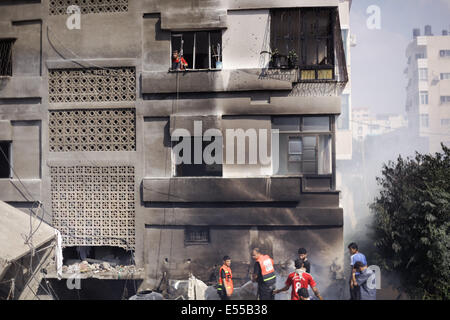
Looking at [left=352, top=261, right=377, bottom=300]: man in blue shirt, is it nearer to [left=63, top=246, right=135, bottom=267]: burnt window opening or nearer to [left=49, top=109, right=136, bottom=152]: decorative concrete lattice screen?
[left=63, top=246, right=135, bottom=267]: burnt window opening

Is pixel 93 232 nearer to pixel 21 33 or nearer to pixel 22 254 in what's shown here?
pixel 22 254

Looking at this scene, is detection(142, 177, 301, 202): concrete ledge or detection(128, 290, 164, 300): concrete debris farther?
detection(142, 177, 301, 202): concrete ledge

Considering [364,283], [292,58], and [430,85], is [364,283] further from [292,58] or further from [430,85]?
[430,85]

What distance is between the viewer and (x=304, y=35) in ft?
36.3

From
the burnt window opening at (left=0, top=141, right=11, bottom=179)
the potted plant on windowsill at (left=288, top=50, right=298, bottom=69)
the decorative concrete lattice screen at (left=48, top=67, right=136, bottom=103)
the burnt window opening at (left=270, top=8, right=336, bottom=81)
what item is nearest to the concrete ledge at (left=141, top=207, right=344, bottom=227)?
the decorative concrete lattice screen at (left=48, top=67, right=136, bottom=103)

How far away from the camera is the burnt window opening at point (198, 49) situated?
11227 millimetres

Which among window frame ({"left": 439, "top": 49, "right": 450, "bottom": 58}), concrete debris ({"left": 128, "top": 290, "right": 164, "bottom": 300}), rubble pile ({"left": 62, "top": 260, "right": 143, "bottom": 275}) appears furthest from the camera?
window frame ({"left": 439, "top": 49, "right": 450, "bottom": 58})

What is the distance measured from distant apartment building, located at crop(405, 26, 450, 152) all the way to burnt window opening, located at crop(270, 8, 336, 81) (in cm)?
2582

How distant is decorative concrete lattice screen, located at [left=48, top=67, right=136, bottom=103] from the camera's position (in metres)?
11.4

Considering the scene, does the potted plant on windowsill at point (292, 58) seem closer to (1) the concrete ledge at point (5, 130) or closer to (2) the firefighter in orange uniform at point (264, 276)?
(2) the firefighter in orange uniform at point (264, 276)

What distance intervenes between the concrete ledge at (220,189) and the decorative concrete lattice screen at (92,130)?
1297 millimetres

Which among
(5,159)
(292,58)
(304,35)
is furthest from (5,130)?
(304,35)

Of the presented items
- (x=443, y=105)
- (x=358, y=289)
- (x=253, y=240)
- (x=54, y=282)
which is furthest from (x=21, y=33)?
(x=443, y=105)
